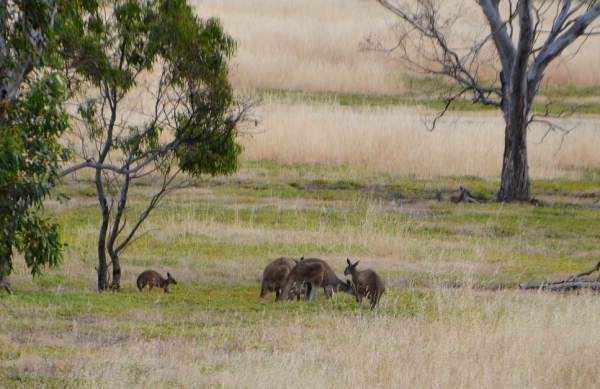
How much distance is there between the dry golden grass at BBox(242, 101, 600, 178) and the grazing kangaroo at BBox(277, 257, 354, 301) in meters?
14.6

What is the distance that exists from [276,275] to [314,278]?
0.67 metres

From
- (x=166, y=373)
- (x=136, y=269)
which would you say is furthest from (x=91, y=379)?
(x=136, y=269)

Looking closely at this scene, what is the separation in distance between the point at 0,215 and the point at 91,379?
1.54m

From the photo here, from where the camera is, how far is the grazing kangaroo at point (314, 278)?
478 inches

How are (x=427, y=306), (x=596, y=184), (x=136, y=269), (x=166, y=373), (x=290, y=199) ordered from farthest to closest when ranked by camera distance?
(x=596, y=184)
(x=290, y=199)
(x=136, y=269)
(x=427, y=306)
(x=166, y=373)

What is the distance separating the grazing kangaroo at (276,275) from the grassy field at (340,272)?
31 centimetres

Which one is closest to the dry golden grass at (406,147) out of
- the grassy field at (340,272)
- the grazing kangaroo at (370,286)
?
the grassy field at (340,272)

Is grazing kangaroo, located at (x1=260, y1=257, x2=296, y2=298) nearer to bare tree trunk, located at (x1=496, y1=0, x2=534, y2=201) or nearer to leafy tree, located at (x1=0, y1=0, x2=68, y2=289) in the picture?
leafy tree, located at (x1=0, y1=0, x2=68, y2=289)

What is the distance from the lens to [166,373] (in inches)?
331

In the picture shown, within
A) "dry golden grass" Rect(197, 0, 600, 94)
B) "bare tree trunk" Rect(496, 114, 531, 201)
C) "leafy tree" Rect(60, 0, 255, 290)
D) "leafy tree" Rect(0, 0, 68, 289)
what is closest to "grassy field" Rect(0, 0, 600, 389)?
"bare tree trunk" Rect(496, 114, 531, 201)

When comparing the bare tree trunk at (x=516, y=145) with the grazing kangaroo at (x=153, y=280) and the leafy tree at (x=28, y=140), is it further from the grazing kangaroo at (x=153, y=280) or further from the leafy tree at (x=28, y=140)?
the leafy tree at (x=28, y=140)

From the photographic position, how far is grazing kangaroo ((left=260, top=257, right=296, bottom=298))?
41.3 ft

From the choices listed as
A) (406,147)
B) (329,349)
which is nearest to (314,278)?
(329,349)

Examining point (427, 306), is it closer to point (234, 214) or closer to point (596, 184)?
point (234, 214)
